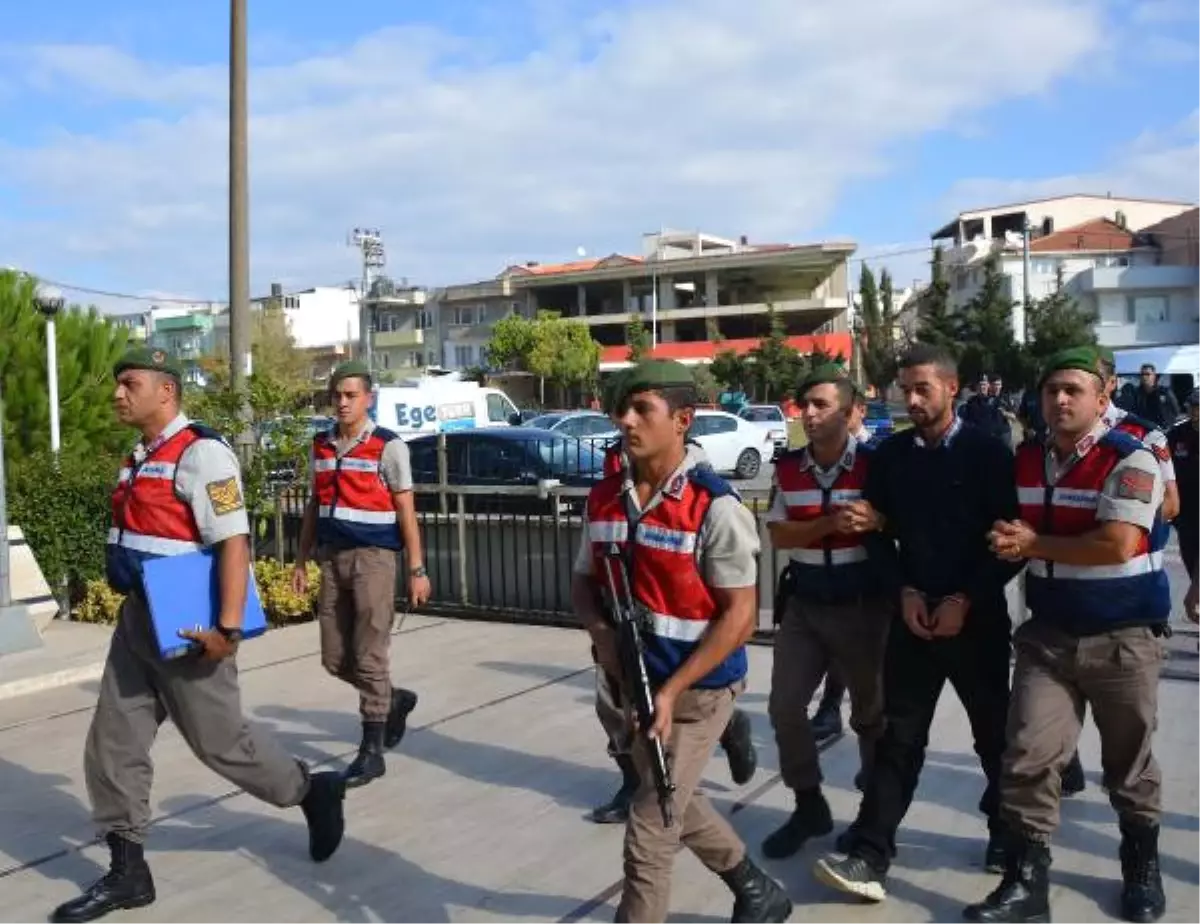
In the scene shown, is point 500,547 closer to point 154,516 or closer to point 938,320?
point 154,516

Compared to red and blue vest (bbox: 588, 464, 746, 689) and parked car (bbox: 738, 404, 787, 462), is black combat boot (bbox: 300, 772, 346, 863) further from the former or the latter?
parked car (bbox: 738, 404, 787, 462)

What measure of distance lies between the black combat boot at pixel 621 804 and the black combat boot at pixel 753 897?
1167mm

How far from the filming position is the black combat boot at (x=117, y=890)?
3852mm

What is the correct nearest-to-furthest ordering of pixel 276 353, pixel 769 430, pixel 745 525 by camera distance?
pixel 745 525
pixel 769 430
pixel 276 353

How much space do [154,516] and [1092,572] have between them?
2.99m

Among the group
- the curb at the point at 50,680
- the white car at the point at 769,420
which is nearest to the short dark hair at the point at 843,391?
the curb at the point at 50,680

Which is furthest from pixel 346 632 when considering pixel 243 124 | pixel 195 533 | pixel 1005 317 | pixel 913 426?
pixel 1005 317

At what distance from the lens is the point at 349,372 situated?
18.0 feet

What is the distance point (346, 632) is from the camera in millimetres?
5449

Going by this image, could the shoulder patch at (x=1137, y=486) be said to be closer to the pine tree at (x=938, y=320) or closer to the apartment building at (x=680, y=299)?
the pine tree at (x=938, y=320)

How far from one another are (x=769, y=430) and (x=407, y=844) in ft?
70.9

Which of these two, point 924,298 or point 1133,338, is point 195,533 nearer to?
point 924,298

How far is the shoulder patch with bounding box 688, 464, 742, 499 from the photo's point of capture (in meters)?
3.12

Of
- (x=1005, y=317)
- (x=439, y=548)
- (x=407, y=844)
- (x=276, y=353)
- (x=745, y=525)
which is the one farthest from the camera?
(x=276, y=353)
